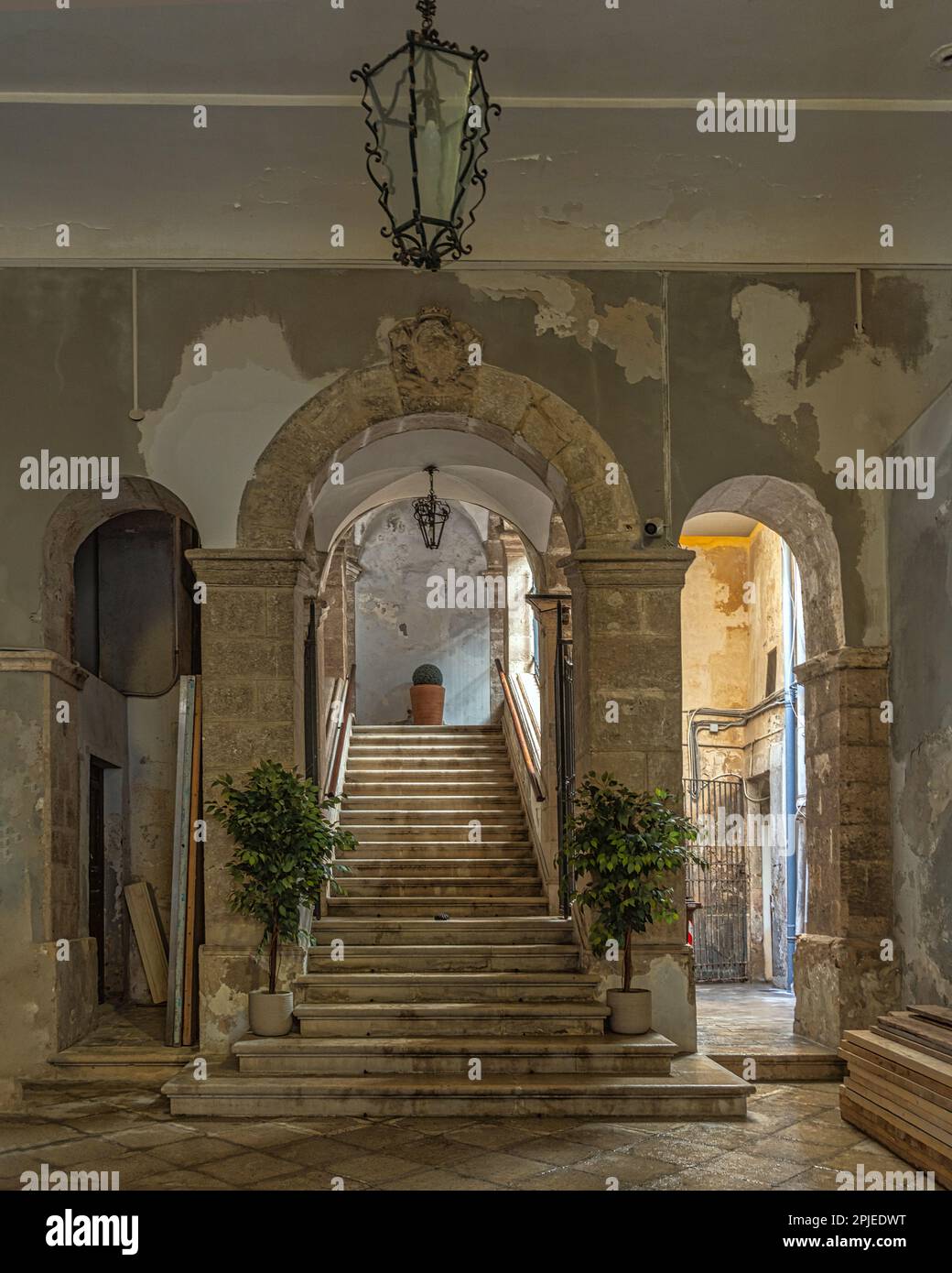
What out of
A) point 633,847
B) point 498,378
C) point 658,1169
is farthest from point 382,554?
point 658,1169

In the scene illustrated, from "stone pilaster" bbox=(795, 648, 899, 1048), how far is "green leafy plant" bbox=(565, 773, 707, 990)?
3.44ft

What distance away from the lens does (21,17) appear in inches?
273

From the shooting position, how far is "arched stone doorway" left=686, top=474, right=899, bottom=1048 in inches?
317

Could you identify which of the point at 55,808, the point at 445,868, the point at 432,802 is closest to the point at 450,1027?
the point at 55,808

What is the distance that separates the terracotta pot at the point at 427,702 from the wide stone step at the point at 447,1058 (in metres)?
10.3

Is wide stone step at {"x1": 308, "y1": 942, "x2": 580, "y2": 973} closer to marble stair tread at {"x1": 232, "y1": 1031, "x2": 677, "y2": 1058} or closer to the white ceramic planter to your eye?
the white ceramic planter

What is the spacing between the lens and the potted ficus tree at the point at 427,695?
684 inches

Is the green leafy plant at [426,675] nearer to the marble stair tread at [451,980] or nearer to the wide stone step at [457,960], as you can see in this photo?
the wide stone step at [457,960]

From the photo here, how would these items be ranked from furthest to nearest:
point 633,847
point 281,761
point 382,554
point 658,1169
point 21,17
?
point 382,554 < point 281,761 < point 633,847 < point 21,17 < point 658,1169

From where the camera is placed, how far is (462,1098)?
22.3 feet

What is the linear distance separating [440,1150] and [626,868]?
6.56ft

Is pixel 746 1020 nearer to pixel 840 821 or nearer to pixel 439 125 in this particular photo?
pixel 840 821
